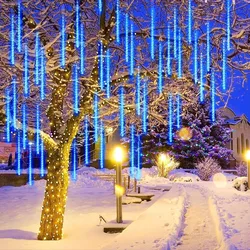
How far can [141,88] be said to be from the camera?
11.5 m

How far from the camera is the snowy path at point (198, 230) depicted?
8891mm

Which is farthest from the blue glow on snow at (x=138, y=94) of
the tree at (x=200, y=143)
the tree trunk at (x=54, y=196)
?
the tree at (x=200, y=143)

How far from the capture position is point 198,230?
10.7 m

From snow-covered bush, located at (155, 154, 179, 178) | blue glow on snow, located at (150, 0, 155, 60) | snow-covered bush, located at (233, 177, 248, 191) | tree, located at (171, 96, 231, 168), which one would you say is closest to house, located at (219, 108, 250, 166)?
tree, located at (171, 96, 231, 168)

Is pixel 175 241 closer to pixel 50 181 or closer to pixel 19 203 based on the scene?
pixel 50 181

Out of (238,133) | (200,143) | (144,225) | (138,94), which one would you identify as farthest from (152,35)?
(238,133)

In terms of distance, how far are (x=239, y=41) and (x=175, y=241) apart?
4959 mm

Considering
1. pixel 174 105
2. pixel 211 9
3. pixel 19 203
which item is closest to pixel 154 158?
pixel 19 203

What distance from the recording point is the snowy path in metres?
8.89

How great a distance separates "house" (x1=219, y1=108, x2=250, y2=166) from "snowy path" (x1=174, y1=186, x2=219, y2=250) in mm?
38538

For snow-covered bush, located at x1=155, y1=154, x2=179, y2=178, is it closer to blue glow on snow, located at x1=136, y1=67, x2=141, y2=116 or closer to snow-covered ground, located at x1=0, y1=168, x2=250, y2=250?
snow-covered ground, located at x1=0, y1=168, x2=250, y2=250

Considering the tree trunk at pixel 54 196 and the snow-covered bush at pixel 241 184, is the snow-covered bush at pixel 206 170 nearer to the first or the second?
the snow-covered bush at pixel 241 184

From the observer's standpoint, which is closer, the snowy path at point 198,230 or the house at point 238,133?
the snowy path at point 198,230

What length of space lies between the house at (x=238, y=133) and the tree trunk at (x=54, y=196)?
42768 mm
